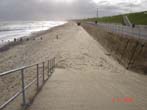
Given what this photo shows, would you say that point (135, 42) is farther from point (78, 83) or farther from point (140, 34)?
point (78, 83)

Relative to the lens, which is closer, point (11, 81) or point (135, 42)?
point (11, 81)

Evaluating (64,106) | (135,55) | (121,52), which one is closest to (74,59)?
(135,55)

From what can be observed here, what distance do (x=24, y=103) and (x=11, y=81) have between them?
Answer: 595 cm

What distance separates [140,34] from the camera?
19109 millimetres

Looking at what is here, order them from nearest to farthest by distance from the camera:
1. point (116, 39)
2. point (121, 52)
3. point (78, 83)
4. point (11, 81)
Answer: point (78, 83), point (11, 81), point (121, 52), point (116, 39)

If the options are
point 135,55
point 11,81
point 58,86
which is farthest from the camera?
point 135,55

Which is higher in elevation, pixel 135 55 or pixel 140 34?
pixel 140 34

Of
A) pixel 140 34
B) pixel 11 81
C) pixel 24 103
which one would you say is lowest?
pixel 11 81

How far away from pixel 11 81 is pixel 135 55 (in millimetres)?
10232

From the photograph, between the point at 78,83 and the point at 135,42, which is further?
the point at 135,42

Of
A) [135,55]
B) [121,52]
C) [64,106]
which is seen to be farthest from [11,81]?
[121,52]

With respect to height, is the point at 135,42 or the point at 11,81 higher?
the point at 135,42

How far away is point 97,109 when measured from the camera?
5.40 metres

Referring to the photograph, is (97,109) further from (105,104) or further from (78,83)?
(78,83)
